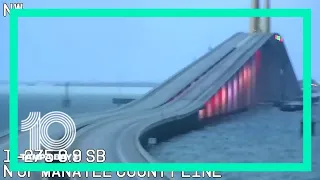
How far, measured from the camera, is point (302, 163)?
2352 mm

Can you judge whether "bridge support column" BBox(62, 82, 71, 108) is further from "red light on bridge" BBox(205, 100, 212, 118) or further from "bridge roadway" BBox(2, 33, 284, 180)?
"red light on bridge" BBox(205, 100, 212, 118)

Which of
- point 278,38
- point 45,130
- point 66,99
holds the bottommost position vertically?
point 45,130

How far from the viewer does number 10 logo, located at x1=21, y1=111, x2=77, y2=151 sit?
7.75ft

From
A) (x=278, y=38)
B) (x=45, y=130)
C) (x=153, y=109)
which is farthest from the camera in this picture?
(x=153, y=109)

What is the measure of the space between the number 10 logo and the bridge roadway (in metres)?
0.04

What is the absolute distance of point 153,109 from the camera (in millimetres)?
2709

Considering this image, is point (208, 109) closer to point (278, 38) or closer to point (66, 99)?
point (278, 38)

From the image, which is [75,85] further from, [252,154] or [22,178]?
[252,154]

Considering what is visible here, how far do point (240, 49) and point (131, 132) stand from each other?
1.01m

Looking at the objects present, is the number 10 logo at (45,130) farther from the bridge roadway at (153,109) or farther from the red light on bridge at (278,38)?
the red light on bridge at (278,38)

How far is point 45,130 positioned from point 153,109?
0.61 m

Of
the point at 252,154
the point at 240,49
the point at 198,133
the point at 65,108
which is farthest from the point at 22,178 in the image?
the point at 240,49

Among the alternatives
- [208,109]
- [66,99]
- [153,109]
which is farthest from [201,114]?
[66,99]
